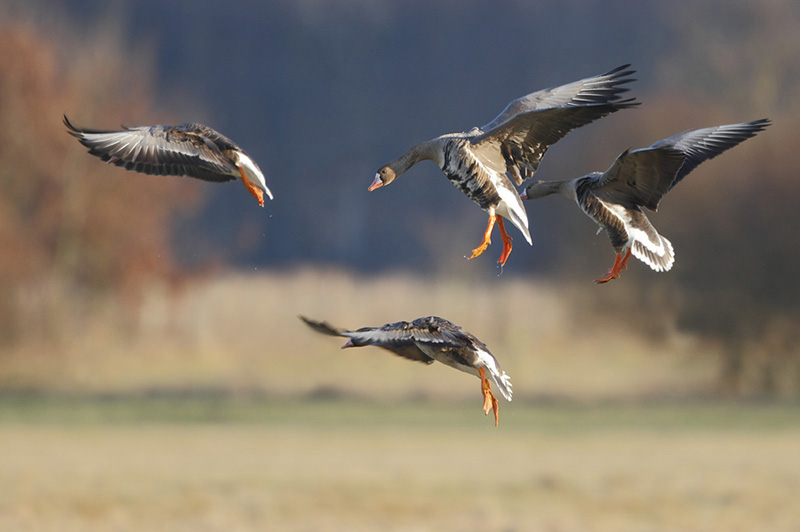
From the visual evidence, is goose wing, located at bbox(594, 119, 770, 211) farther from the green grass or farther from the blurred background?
the green grass

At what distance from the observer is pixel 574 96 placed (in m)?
7.62

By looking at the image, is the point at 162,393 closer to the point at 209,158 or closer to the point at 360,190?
the point at 360,190

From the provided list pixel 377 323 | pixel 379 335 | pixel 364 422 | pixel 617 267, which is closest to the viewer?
pixel 379 335

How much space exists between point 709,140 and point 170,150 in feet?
9.17

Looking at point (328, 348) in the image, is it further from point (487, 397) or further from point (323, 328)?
point (323, 328)

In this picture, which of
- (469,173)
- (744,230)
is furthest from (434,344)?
(744,230)

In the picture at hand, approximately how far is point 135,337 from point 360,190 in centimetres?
1522

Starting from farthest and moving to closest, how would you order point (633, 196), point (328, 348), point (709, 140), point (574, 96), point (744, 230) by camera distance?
point (328, 348)
point (744, 230)
point (574, 96)
point (709, 140)
point (633, 196)

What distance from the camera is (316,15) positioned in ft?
215

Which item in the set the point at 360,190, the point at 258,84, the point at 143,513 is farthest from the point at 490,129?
the point at 258,84

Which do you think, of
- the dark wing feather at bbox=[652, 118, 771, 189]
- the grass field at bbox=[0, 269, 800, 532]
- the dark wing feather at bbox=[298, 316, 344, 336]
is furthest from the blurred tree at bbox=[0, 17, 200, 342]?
the dark wing feather at bbox=[298, 316, 344, 336]

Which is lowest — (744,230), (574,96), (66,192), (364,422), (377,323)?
(574,96)

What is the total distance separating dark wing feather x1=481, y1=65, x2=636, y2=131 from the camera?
7.27 metres

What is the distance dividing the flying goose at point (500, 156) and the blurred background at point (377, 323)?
25.1 meters
